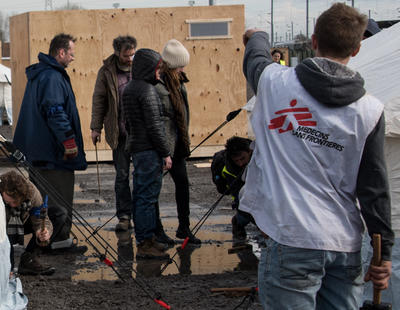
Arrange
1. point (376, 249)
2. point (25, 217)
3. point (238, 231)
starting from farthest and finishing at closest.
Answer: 1. point (238, 231)
2. point (25, 217)
3. point (376, 249)

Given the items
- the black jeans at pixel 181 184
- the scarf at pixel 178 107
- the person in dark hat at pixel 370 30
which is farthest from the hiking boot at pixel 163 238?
the person in dark hat at pixel 370 30

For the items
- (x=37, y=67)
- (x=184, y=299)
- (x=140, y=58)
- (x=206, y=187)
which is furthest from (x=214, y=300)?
(x=206, y=187)

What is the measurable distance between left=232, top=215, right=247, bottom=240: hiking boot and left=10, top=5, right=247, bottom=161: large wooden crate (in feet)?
19.0

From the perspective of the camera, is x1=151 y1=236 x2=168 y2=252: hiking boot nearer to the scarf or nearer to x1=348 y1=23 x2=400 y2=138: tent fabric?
the scarf

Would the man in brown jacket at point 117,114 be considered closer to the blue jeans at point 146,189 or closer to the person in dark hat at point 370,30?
the blue jeans at point 146,189

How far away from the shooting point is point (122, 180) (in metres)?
7.25

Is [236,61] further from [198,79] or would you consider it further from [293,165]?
[293,165]

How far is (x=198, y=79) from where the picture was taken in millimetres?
12609

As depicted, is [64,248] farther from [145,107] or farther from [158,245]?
[145,107]

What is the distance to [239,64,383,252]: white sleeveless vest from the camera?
102 inches

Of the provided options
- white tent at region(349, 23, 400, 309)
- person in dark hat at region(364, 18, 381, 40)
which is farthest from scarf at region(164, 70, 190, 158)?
person in dark hat at region(364, 18, 381, 40)

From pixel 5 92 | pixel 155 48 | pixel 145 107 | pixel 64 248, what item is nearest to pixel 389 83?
pixel 145 107

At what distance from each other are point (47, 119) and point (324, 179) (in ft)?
13.2

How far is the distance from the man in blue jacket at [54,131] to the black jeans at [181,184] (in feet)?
2.81
